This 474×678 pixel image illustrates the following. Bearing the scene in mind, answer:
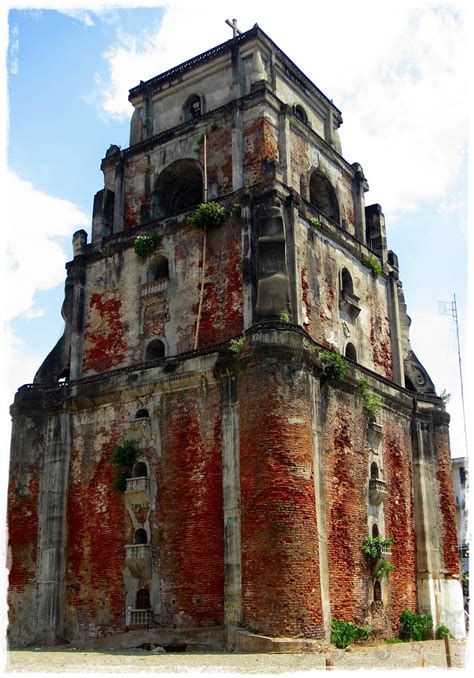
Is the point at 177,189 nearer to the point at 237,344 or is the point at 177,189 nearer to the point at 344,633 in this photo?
the point at 237,344

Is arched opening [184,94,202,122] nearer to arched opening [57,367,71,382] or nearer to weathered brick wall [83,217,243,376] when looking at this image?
weathered brick wall [83,217,243,376]

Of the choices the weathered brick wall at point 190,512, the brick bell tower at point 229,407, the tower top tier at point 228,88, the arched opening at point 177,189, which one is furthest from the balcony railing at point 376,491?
the tower top tier at point 228,88

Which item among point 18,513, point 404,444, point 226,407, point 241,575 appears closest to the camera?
point 241,575

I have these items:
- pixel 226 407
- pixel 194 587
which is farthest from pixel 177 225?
pixel 194 587

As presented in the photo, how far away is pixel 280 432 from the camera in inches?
797

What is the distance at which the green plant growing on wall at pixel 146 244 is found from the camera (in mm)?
25531

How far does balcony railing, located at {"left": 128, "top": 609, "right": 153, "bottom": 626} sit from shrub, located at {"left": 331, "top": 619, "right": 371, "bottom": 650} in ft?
14.6

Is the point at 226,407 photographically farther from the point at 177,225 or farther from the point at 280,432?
the point at 177,225

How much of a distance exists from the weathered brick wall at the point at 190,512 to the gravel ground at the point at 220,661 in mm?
1441

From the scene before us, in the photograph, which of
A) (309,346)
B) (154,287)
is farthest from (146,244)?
(309,346)

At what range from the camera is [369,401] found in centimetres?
2442

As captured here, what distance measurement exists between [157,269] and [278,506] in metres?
8.82

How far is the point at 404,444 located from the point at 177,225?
9148 millimetres

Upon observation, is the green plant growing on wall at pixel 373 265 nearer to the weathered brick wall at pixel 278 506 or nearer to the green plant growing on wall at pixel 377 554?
the weathered brick wall at pixel 278 506
